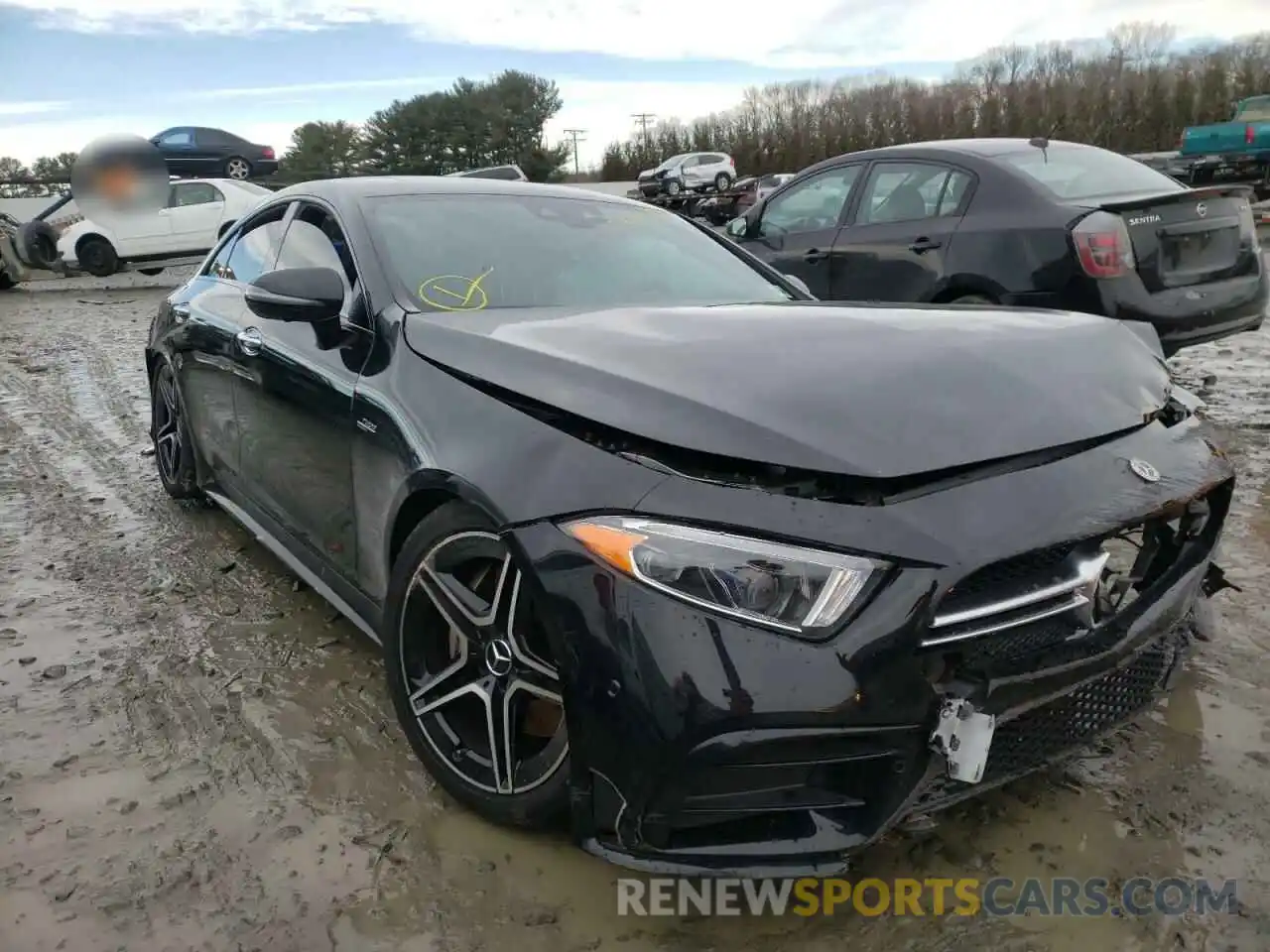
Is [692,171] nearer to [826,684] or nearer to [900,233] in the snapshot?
[900,233]

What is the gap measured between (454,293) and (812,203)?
408 centimetres

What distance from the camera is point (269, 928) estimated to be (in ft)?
6.25

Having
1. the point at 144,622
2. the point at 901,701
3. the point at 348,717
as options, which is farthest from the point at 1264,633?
the point at 144,622

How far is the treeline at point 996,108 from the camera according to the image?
39062 millimetres

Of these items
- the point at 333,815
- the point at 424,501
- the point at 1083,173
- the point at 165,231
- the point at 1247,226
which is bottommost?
the point at 333,815

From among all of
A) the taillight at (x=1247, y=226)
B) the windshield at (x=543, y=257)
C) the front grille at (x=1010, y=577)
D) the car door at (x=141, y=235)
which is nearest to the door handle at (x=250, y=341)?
the windshield at (x=543, y=257)

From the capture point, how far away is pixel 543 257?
117 inches

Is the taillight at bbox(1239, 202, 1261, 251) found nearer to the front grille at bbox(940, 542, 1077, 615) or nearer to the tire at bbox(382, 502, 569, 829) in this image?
the front grille at bbox(940, 542, 1077, 615)

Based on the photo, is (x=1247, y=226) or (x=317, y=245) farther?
(x=1247, y=226)

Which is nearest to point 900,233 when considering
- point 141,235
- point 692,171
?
point 141,235

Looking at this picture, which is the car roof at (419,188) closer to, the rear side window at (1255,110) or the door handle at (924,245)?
the door handle at (924,245)

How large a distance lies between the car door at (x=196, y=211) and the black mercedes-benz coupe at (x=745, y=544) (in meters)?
13.0

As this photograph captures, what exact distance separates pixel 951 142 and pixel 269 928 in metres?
5.30

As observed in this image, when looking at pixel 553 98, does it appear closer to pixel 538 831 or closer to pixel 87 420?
pixel 87 420
